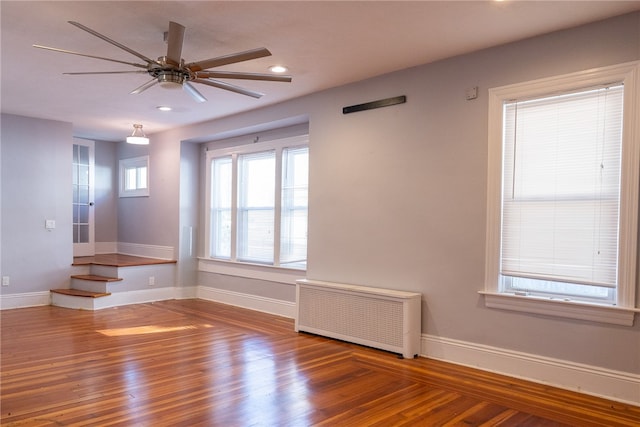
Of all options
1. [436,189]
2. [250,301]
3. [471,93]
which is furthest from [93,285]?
[471,93]

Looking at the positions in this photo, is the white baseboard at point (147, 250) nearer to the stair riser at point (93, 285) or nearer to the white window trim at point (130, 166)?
the white window trim at point (130, 166)

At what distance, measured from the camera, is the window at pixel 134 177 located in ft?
25.2

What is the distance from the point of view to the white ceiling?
2.94m

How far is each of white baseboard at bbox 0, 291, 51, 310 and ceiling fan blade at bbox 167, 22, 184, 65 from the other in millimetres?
4920

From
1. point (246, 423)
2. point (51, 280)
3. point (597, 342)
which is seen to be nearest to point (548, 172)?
point (597, 342)

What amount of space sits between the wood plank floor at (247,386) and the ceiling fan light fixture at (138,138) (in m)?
2.73

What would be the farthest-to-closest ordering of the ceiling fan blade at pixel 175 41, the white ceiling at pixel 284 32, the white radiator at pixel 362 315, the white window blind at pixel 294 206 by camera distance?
the white window blind at pixel 294 206
the white radiator at pixel 362 315
the white ceiling at pixel 284 32
the ceiling fan blade at pixel 175 41

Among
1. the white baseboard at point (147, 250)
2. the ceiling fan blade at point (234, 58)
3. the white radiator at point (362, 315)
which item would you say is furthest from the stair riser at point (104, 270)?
the ceiling fan blade at point (234, 58)

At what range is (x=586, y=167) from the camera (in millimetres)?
3240

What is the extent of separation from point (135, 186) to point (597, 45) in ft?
23.3

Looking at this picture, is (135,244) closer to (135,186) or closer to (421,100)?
(135,186)

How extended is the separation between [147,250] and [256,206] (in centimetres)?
249

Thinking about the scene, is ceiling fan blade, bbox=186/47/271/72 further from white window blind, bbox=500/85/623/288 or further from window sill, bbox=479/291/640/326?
window sill, bbox=479/291/640/326

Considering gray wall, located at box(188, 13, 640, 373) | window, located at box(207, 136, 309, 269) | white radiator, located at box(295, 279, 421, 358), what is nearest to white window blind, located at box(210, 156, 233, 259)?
window, located at box(207, 136, 309, 269)
